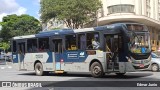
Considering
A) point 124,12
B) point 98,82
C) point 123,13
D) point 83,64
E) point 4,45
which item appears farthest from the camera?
point 4,45

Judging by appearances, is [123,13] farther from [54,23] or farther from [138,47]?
[138,47]

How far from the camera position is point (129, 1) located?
177ft

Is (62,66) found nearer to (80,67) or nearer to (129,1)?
→ (80,67)

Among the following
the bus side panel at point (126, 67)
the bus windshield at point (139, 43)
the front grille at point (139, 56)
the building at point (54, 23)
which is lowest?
the bus side panel at point (126, 67)

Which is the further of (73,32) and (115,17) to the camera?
(115,17)

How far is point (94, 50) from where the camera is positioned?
18.6 metres

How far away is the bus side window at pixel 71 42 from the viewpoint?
19828mm

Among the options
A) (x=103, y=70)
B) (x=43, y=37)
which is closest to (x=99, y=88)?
(x=103, y=70)

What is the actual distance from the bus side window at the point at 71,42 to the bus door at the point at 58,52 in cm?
63

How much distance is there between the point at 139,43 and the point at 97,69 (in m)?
2.58

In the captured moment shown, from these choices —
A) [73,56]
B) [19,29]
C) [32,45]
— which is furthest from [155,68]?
[19,29]

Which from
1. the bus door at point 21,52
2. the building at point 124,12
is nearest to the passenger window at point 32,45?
the bus door at point 21,52

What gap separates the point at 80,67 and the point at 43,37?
3740mm

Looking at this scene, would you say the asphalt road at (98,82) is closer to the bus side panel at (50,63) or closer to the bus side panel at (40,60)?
the bus side panel at (50,63)
